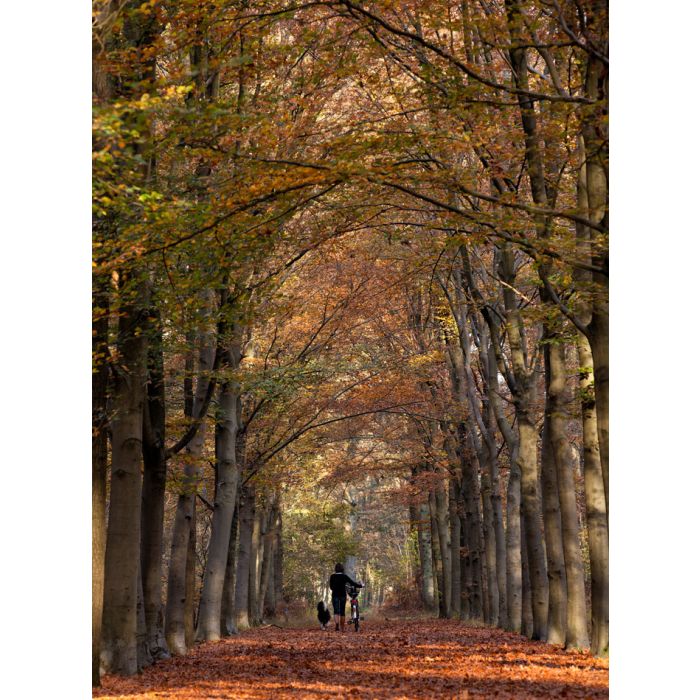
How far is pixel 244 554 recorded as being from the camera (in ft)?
84.0

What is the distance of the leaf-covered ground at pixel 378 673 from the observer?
10.1 meters

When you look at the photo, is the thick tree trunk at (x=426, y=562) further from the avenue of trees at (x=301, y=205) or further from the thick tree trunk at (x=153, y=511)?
the thick tree trunk at (x=153, y=511)

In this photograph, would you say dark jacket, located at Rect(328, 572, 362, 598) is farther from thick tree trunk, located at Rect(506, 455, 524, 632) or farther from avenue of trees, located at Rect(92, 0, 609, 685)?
avenue of trees, located at Rect(92, 0, 609, 685)

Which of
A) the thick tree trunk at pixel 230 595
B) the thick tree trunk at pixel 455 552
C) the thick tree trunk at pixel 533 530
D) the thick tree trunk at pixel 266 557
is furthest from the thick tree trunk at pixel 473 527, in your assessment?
the thick tree trunk at pixel 533 530

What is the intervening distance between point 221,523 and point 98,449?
8664mm

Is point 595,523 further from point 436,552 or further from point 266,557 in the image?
point 436,552

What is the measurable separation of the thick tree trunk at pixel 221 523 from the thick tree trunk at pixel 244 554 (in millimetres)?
5258

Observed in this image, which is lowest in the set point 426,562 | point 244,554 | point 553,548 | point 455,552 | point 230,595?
point 426,562

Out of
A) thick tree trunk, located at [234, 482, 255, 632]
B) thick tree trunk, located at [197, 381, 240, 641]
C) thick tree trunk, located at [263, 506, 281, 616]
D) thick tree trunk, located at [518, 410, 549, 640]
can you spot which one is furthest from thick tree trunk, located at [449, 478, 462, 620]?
thick tree trunk, located at [518, 410, 549, 640]

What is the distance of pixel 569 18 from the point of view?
10.1 m

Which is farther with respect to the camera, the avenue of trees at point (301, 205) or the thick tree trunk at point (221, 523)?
the thick tree trunk at point (221, 523)

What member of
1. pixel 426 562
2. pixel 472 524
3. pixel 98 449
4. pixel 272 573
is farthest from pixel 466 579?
pixel 98 449

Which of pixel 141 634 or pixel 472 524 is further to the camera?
pixel 472 524
